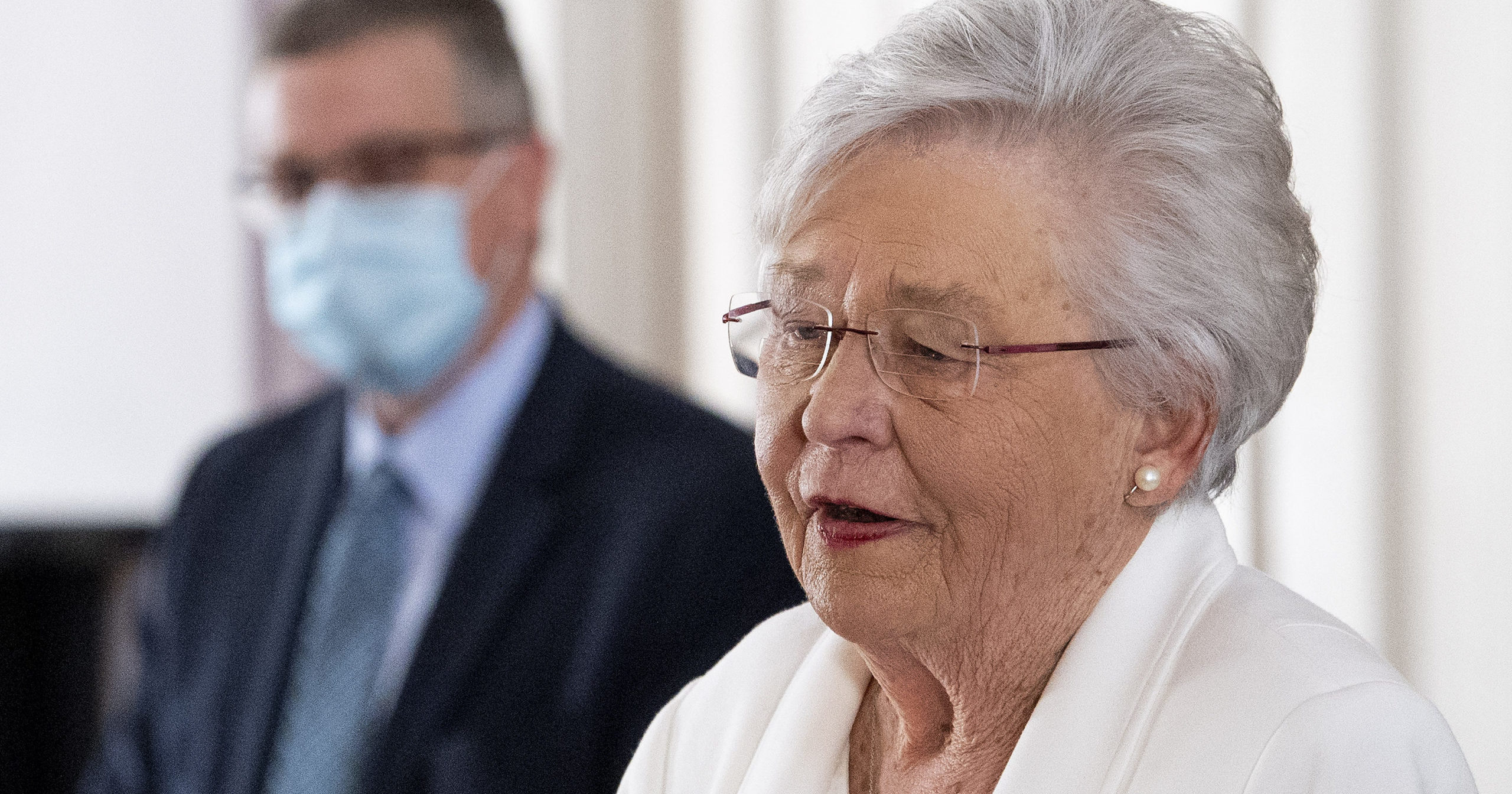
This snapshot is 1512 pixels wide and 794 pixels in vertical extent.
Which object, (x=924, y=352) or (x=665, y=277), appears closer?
(x=924, y=352)

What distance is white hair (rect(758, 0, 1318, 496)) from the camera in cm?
90

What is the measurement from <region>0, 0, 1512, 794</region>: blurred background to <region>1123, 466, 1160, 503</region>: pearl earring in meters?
0.24

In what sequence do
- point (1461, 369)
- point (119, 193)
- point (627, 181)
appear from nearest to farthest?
point (1461, 369), point (627, 181), point (119, 193)

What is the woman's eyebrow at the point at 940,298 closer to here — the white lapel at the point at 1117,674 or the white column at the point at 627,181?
the white lapel at the point at 1117,674

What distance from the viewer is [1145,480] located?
954 millimetres

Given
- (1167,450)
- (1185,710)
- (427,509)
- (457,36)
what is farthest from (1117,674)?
(457,36)

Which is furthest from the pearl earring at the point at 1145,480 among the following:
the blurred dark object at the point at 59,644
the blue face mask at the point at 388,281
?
the blurred dark object at the point at 59,644

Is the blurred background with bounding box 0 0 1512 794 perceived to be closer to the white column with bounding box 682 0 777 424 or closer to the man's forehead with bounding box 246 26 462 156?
the white column with bounding box 682 0 777 424

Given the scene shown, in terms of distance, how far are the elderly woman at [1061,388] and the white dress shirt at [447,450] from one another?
44.1 inches

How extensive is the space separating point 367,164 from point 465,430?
0.45 m

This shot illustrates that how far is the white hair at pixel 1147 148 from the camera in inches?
35.6

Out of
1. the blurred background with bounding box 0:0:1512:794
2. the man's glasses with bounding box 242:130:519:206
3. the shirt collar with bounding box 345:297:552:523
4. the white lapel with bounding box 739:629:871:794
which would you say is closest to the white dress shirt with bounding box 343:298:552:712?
the shirt collar with bounding box 345:297:552:523

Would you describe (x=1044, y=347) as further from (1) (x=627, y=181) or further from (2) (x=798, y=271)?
(1) (x=627, y=181)

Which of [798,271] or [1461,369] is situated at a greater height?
[798,271]
